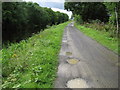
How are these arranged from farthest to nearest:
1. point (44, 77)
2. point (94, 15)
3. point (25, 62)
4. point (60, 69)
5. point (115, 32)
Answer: point (94, 15), point (115, 32), point (25, 62), point (60, 69), point (44, 77)

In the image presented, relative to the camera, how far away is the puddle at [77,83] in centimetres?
422

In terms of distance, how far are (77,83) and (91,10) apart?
86.5 ft

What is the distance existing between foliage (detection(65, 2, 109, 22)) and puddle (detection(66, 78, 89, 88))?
25.2 meters

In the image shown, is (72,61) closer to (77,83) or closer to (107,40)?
(77,83)

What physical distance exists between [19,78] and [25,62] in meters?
1.36

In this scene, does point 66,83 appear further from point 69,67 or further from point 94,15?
point 94,15

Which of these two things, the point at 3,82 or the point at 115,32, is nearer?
the point at 3,82

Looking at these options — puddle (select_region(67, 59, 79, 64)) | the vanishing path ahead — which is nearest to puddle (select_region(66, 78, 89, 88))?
the vanishing path ahead

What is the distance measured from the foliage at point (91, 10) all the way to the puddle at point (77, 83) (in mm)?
25243

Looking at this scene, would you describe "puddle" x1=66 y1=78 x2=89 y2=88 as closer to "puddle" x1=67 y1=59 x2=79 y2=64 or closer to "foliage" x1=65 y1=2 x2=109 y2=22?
"puddle" x1=67 y1=59 x2=79 y2=64

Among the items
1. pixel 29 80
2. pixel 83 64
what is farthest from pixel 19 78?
pixel 83 64

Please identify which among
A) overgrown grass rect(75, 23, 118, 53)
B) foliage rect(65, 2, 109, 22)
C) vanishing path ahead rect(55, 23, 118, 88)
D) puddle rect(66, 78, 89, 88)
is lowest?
puddle rect(66, 78, 89, 88)

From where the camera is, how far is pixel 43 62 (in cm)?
607

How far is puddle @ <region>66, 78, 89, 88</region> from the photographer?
4.22 meters
